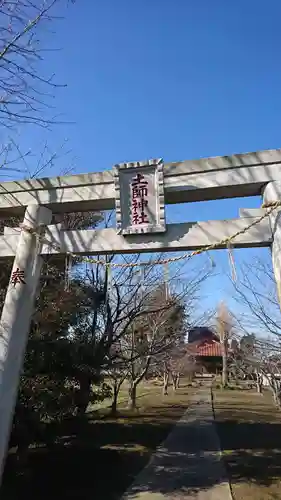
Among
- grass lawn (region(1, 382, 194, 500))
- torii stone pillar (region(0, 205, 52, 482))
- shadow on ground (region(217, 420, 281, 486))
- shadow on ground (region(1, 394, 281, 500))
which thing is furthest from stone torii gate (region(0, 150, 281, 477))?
shadow on ground (region(217, 420, 281, 486))

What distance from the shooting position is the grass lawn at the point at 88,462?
5.83m

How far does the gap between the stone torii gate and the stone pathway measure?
11.5ft

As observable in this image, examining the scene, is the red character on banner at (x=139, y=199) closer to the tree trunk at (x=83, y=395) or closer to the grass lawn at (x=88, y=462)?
the grass lawn at (x=88, y=462)

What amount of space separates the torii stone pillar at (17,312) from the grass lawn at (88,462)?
261cm

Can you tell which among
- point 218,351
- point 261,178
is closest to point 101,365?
point 261,178

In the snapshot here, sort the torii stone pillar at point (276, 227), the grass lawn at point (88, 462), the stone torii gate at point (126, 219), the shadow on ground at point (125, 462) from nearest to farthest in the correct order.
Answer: the torii stone pillar at point (276, 227), the stone torii gate at point (126, 219), the grass lawn at point (88, 462), the shadow on ground at point (125, 462)

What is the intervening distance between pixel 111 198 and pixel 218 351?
126 ft

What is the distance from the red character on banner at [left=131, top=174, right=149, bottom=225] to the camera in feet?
13.3

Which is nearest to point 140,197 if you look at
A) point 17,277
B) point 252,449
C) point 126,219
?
point 126,219

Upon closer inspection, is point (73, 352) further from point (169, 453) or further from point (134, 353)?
point (134, 353)

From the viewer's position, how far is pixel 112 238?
4.09m

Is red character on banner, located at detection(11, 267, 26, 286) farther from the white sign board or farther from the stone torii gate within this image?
the white sign board

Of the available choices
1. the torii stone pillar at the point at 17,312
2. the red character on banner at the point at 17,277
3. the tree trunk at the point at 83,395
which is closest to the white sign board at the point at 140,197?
the torii stone pillar at the point at 17,312

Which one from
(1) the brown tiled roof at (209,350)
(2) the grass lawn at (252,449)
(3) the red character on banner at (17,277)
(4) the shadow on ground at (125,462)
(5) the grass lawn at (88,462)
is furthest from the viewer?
(1) the brown tiled roof at (209,350)
